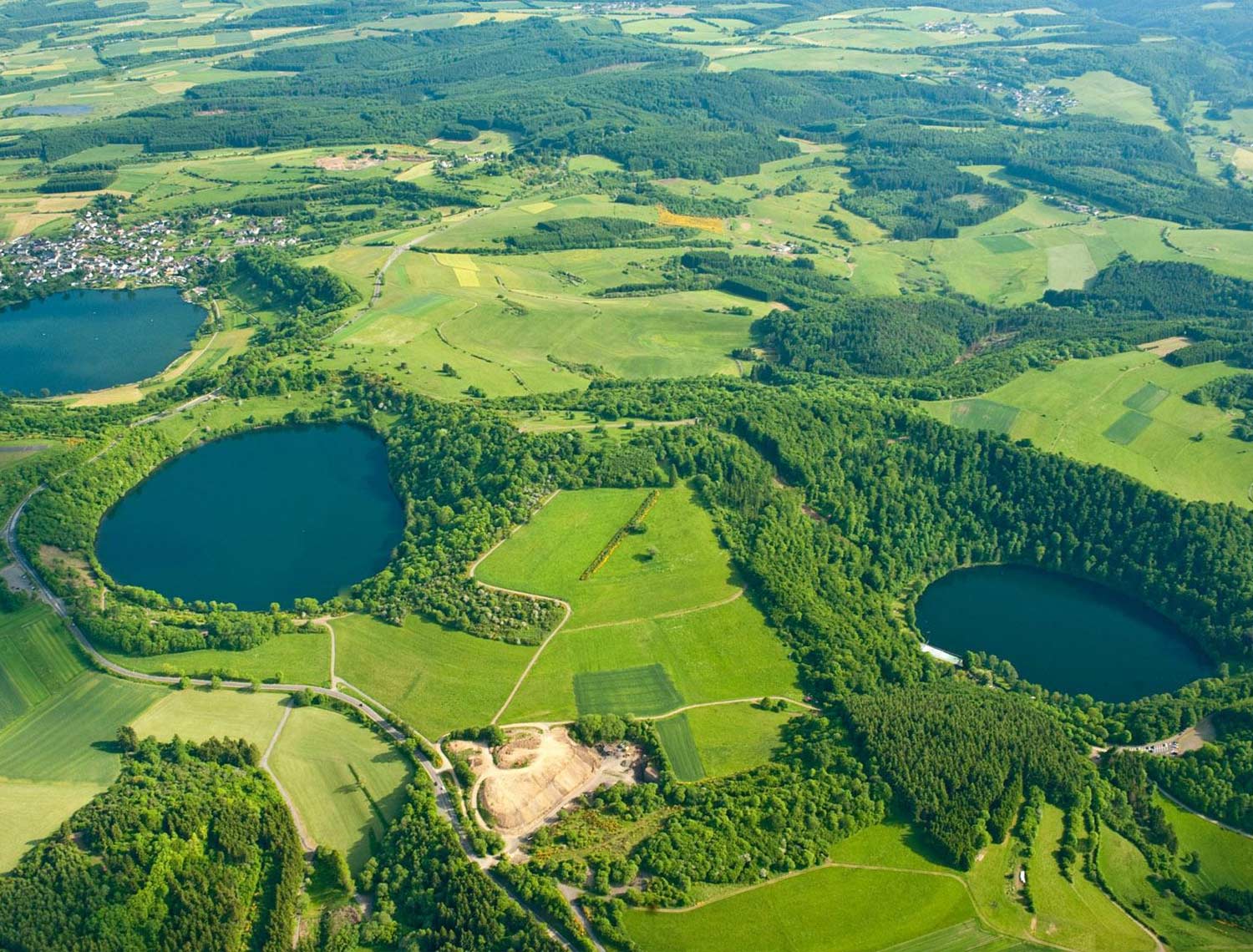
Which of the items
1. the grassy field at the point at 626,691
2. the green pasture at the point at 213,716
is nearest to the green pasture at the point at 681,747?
the grassy field at the point at 626,691

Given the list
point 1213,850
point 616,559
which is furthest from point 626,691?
point 1213,850

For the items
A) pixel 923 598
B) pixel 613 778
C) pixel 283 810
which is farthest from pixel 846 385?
pixel 283 810

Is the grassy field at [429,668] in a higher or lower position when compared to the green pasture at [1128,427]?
lower

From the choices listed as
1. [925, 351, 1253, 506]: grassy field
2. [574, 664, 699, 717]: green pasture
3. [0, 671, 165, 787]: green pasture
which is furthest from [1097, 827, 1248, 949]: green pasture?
[0, 671, 165, 787]: green pasture

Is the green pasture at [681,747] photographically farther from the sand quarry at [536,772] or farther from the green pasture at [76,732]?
the green pasture at [76,732]

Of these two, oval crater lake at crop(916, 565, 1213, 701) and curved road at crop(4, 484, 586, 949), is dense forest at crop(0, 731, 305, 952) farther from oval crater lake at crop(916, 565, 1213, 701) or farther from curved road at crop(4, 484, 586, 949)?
oval crater lake at crop(916, 565, 1213, 701)

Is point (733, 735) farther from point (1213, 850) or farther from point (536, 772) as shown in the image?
point (1213, 850)

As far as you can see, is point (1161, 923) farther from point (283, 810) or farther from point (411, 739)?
point (283, 810)
